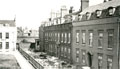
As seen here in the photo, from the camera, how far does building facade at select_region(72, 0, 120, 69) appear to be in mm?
21156

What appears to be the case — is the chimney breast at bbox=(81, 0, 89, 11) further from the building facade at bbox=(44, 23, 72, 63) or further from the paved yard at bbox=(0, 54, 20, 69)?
the paved yard at bbox=(0, 54, 20, 69)

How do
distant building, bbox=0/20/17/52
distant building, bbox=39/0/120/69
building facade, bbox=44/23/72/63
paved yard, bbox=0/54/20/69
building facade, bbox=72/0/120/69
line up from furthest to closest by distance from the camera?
distant building, bbox=0/20/17/52
building facade, bbox=44/23/72/63
paved yard, bbox=0/54/20/69
distant building, bbox=39/0/120/69
building facade, bbox=72/0/120/69

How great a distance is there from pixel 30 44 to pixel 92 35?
42.0 m

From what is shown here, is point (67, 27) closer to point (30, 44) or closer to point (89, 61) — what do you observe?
point (89, 61)

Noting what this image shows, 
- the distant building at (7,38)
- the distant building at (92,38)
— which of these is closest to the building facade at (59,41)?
the distant building at (92,38)

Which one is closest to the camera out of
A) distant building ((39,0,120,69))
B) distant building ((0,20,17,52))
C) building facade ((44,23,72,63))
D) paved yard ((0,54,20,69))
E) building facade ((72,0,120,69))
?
building facade ((72,0,120,69))

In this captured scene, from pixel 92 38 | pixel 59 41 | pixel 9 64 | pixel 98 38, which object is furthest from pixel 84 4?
pixel 9 64

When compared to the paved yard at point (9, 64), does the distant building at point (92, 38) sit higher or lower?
higher

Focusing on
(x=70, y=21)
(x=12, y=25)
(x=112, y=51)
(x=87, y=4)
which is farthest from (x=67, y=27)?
(x=12, y=25)

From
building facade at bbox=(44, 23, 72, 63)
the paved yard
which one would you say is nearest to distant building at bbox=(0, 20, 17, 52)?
building facade at bbox=(44, 23, 72, 63)

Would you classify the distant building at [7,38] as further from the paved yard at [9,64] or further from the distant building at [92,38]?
the distant building at [92,38]

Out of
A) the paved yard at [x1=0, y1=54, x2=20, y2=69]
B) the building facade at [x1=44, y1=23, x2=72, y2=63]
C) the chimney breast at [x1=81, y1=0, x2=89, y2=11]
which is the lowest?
the paved yard at [x1=0, y1=54, x2=20, y2=69]

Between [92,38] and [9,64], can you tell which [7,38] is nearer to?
[9,64]

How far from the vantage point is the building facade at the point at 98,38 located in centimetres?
2116
